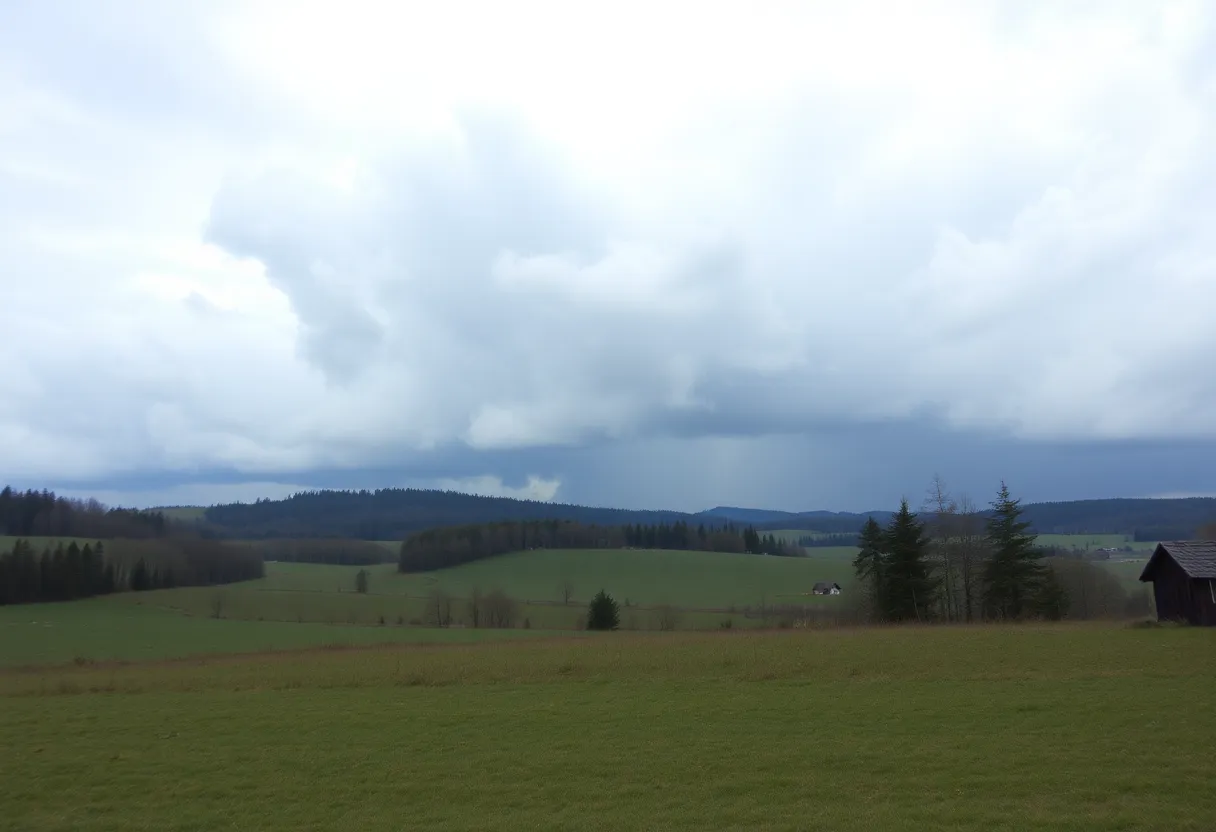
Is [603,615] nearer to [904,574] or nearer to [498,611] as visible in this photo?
[498,611]

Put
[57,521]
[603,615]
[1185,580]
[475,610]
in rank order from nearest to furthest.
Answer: [1185,580]
[603,615]
[475,610]
[57,521]

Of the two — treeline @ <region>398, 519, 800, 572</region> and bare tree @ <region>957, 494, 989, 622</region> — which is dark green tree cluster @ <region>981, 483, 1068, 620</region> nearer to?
bare tree @ <region>957, 494, 989, 622</region>

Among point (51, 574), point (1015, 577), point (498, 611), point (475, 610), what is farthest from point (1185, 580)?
point (51, 574)

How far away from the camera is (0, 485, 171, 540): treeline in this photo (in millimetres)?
130375

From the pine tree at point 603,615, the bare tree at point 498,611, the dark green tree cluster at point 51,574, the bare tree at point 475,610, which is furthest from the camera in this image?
the dark green tree cluster at point 51,574

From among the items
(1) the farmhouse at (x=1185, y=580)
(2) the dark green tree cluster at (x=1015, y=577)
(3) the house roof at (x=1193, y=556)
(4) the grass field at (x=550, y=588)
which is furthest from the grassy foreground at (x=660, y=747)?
(4) the grass field at (x=550, y=588)

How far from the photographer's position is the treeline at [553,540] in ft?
442

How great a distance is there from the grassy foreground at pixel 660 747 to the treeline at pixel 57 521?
397 ft

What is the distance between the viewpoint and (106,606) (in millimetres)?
84812

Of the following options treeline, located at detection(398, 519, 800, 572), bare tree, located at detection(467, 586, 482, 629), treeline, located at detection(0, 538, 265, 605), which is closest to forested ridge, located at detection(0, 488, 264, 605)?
treeline, located at detection(0, 538, 265, 605)

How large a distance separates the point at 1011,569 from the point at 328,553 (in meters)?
133

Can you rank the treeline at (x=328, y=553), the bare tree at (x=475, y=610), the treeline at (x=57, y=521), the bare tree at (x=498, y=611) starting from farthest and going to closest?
1. the treeline at (x=328, y=553)
2. the treeline at (x=57, y=521)
3. the bare tree at (x=475, y=610)
4. the bare tree at (x=498, y=611)

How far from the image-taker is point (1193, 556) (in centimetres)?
3700

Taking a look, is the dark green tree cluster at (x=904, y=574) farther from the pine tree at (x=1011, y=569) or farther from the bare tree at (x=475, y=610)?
the bare tree at (x=475, y=610)
